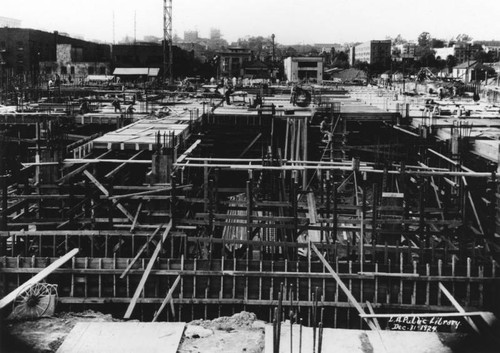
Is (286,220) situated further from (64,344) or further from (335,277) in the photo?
(64,344)

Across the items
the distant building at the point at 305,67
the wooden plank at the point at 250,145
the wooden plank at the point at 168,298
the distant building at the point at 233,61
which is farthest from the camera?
the distant building at the point at 233,61

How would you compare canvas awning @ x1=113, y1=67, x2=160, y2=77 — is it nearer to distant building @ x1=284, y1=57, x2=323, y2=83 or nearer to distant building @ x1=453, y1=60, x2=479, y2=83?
distant building @ x1=284, y1=57, x2=323, y2=83

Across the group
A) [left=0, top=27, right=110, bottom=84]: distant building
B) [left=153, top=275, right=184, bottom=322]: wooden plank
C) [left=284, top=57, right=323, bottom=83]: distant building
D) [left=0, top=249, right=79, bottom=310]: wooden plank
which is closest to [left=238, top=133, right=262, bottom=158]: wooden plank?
[left=153, top=275, right=184, bottom=322]: wooden plank

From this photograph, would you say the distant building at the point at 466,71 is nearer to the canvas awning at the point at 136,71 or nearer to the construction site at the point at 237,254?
the canvas awning at the point at 136,71

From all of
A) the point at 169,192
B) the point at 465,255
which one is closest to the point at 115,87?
the point at 169,192

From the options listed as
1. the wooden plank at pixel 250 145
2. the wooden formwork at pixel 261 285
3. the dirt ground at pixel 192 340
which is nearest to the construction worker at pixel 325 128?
the wooden plank at pixel 250 145

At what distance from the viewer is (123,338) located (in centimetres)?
949

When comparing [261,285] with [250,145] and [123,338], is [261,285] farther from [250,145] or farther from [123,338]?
[250,145]

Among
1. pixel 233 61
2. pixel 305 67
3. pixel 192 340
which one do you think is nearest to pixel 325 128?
pixel 192 340

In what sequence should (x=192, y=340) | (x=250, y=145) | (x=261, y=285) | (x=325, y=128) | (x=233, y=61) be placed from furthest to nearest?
(x=233, y=61)
(x=325, y=128)
(x=250, y=145)
(x=261, y=285)
(x=192, y=340)

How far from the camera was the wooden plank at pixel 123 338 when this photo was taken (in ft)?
30.2

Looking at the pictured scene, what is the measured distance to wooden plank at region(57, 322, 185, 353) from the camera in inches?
363

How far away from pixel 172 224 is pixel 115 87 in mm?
60168

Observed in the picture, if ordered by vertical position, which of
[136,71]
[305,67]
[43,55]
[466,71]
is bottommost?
[136,71]
